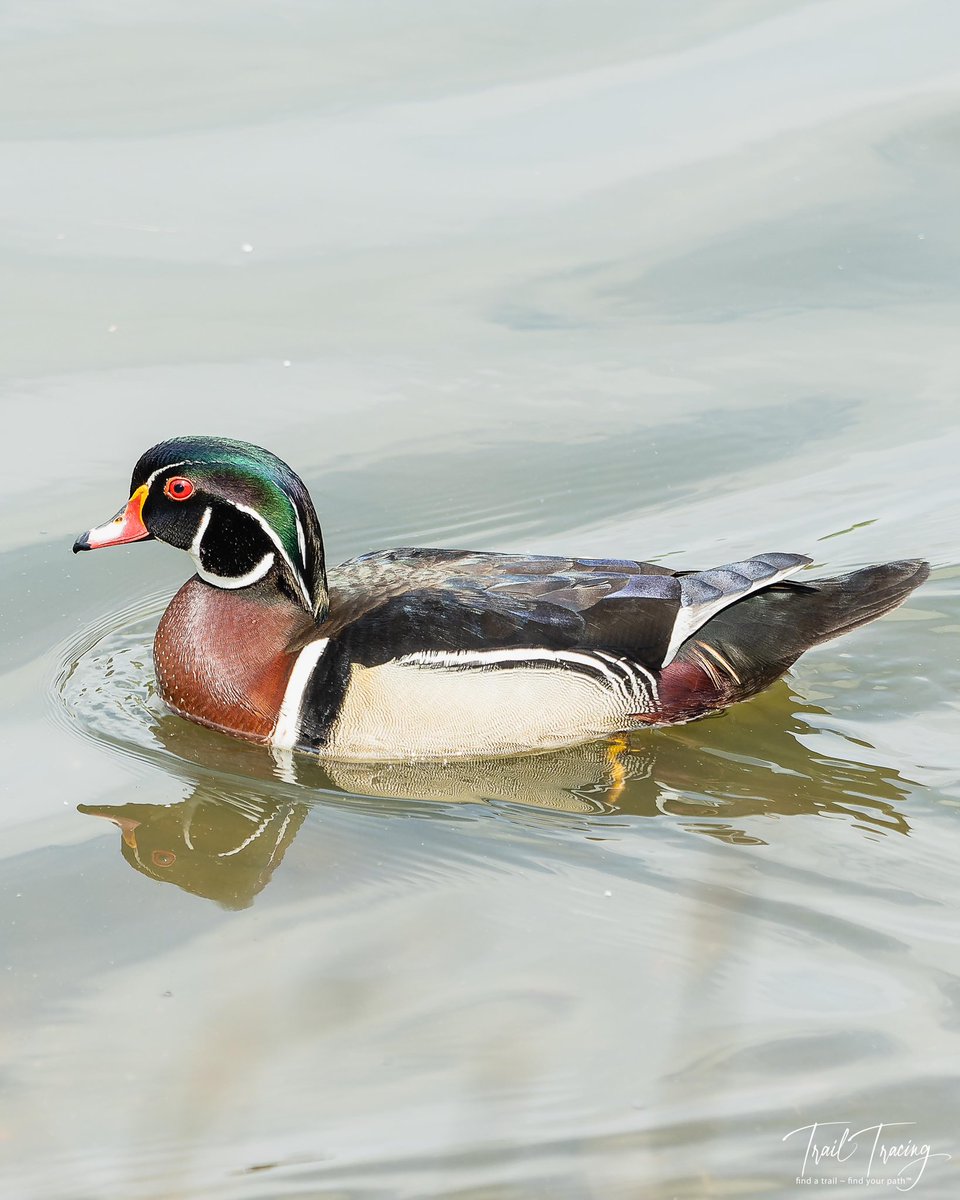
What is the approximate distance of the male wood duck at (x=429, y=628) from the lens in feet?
19.5

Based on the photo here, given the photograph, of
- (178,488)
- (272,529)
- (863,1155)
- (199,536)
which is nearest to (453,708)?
(272,529)

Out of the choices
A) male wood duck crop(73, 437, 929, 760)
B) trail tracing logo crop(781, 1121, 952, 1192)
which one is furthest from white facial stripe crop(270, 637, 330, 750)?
trail tracing logo crop(781, 1121, 952, 1192)

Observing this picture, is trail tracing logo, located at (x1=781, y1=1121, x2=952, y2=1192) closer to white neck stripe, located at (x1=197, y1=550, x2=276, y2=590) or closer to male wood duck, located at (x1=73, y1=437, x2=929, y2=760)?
male wood duck, located at (x1=73, y1=437, x2=929, y2=760)

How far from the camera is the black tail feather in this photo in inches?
248

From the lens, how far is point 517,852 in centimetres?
530

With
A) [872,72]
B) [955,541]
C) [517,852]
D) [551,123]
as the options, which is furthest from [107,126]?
[517,852]

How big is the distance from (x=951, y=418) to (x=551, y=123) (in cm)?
352

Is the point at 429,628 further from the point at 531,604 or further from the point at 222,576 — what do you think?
the point at 222,576

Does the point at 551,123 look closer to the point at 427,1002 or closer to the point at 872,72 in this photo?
the point at 872,72

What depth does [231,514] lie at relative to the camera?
6207 millimetres

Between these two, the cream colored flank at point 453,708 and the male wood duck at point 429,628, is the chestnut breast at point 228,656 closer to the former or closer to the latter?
the male wood duck at point 429,628

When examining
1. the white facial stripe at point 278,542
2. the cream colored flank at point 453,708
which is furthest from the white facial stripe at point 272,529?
the cream colored flank at point 453,708

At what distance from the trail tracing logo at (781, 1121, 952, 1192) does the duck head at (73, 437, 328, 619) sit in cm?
301

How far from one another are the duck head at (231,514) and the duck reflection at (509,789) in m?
0.67
